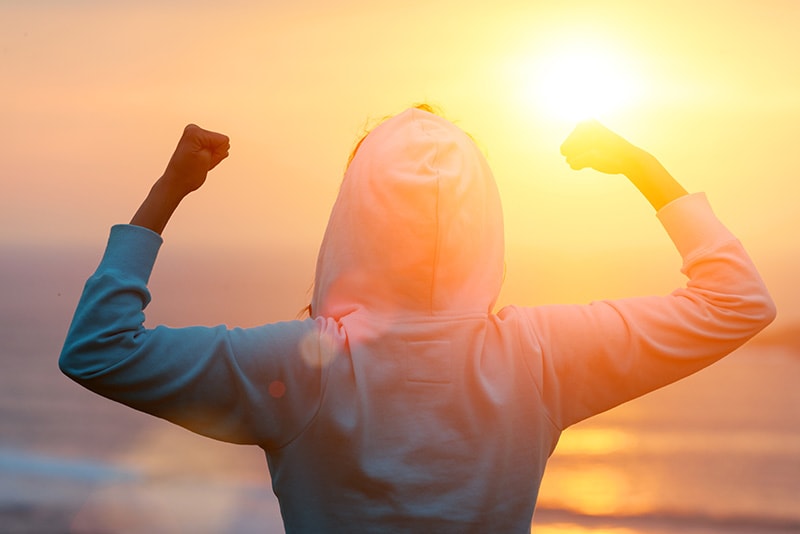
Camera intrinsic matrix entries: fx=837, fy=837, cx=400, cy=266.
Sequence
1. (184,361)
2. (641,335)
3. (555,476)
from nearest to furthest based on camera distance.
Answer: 1. (184,361)
2. (641,335)
3. (555,476)

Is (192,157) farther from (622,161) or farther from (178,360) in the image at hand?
(622,161)

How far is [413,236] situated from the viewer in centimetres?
118

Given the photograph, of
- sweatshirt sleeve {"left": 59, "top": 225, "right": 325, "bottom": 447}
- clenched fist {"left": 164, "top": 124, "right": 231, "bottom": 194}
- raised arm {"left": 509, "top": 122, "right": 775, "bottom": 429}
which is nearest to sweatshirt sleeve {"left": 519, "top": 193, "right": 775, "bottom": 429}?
raised arm {"left": 509, "top": 122, "right": 775, "bottom": 429}

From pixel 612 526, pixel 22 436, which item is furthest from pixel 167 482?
pixel 612 526

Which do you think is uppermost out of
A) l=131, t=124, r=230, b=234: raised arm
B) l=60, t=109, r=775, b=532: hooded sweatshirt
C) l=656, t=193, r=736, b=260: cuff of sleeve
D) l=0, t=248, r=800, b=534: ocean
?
l=131, t=124, r=230, b=234: raised arm

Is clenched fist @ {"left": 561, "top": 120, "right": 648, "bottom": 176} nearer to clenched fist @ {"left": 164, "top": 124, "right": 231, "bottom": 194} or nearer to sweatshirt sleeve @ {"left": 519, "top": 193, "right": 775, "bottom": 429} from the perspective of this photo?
sweatshirt sleeve @ {"left": 519, "top": 193, "right": 775, "bottom": 429}

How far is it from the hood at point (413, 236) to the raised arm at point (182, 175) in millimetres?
208

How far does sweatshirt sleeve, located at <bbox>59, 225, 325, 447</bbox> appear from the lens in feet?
3.36

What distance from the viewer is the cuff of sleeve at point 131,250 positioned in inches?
42.6

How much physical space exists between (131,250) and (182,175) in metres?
0.14

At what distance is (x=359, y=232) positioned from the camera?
121 centimetres

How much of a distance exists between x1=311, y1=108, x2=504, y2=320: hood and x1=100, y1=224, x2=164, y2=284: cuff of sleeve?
266mm

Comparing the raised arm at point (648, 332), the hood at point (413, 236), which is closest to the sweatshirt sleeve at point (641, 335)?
the raised arm at point (648, 332)

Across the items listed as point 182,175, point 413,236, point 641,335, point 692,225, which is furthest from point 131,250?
point 692,225
